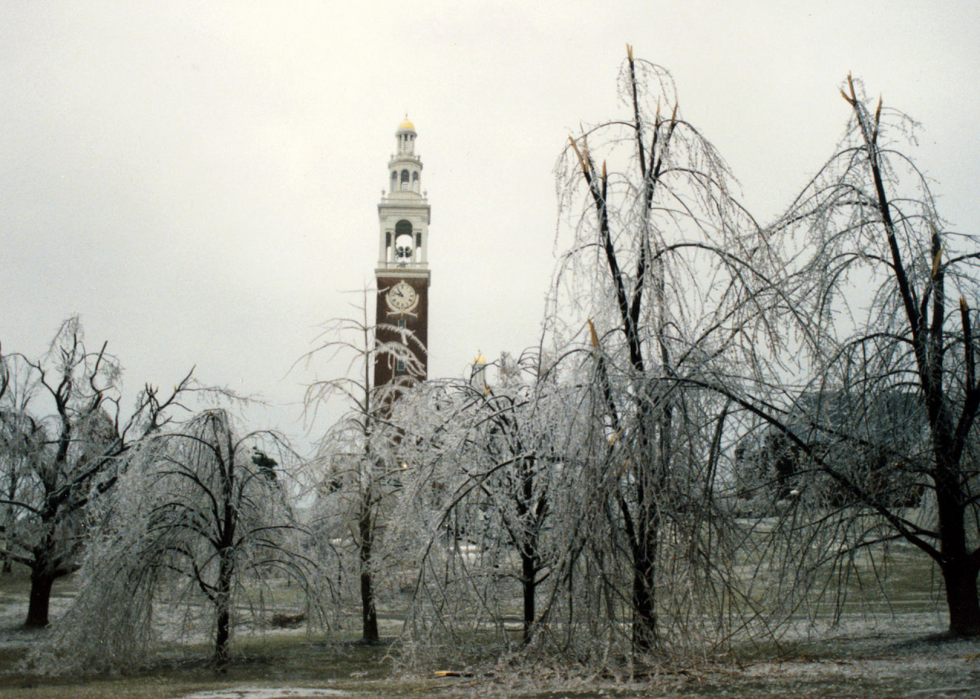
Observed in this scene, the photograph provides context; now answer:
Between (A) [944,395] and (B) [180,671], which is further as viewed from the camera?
(B) [180,671]

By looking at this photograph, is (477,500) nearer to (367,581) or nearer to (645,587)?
(645,587)

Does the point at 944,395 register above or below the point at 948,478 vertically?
above

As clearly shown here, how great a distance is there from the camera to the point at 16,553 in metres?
17.0

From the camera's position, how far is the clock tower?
54.2m

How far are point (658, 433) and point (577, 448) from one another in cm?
71

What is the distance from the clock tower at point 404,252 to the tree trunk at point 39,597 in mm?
36716

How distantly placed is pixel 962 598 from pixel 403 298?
154 feet

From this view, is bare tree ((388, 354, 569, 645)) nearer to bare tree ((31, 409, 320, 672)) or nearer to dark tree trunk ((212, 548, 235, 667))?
bare tree ((31, 409, 320, 672))

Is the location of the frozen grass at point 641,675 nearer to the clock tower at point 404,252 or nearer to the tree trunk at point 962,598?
the tree trunk at point 962,598

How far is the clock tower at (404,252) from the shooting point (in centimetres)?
5425

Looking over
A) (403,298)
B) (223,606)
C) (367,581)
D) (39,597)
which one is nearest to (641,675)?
A: (223,606)

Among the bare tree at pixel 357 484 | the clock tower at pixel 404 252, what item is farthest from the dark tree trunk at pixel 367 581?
the clock tower at pixel 404 252

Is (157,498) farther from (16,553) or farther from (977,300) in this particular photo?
(977,300)

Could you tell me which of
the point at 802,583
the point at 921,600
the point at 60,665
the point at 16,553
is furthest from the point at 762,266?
the point at 16,553
